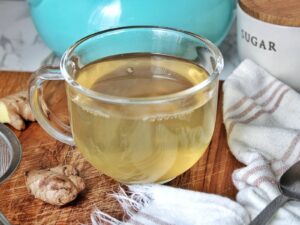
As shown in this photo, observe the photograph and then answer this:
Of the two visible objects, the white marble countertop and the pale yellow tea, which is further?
the white marble countertop

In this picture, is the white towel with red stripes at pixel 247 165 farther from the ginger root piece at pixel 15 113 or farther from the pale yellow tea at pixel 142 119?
the ginger root piece at pixel 15 113

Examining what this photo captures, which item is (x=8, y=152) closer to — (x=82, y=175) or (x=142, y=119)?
(x=82, y=175)

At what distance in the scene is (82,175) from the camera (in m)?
0.70

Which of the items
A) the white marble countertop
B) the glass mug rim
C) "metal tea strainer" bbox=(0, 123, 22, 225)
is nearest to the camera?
the glass mug rim

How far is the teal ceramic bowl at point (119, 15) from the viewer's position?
0.79 m

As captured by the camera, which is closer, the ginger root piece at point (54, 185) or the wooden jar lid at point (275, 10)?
the ginger root piece at point (54, 185)

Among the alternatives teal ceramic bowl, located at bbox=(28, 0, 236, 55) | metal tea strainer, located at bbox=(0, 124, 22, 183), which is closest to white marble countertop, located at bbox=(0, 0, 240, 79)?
teal ceramic bowl, located at bbox=(28, 0, 236, 55)

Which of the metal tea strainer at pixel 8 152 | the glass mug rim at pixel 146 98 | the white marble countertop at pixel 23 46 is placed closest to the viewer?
the glass mug rim at pixel 146 98

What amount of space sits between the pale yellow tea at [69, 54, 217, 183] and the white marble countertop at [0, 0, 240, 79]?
272 millimetres

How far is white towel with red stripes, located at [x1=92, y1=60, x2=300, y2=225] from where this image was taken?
0.63 m

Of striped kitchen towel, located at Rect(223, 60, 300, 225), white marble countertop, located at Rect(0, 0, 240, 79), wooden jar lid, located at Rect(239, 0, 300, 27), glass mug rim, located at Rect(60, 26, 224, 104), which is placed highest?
glass mug rim, located at Rect(60, 26, 224, 104)

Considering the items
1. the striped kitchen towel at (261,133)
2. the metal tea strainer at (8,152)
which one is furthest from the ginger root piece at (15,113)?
the striped kitchen towel at (261,133)

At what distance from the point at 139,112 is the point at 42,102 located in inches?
6.3

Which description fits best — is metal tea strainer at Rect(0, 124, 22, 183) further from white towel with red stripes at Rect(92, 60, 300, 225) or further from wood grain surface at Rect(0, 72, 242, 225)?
white towel with red stripes at Rect(92, 60, 300, 225)
